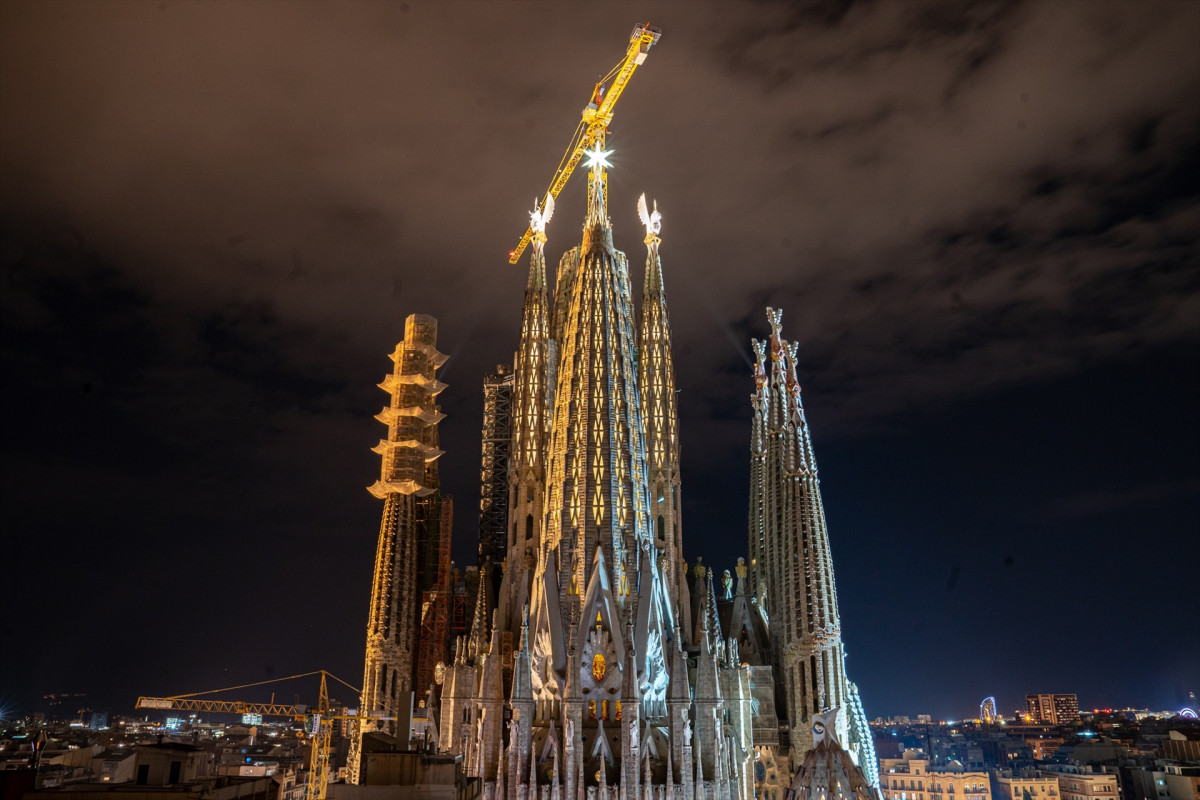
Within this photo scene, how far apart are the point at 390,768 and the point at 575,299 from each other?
3874cm

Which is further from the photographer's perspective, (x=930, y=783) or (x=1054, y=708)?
(x=1054, y=708)

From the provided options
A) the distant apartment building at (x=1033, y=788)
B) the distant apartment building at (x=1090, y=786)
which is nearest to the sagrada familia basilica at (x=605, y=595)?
the distant apartment building at (x=1090, y=786)

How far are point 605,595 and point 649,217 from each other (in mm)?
32258

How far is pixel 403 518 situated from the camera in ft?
204

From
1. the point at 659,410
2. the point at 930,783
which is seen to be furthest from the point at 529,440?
the point at 930,783

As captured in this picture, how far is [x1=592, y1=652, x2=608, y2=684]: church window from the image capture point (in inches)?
1932

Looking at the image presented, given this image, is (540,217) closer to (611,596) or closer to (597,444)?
(597,444)

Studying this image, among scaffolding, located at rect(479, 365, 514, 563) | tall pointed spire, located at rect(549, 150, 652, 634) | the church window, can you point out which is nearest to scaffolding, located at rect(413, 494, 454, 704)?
scaffolding, located at rect(479, 365, 514, 563)

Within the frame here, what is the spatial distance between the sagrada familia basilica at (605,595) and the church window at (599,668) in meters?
0.12

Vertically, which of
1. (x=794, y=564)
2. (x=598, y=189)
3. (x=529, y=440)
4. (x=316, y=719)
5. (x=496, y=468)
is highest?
(x=598, y=189)

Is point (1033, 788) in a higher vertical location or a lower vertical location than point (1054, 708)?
lower

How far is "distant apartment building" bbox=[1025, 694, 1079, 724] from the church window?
164 metres

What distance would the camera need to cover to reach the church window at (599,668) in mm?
49062

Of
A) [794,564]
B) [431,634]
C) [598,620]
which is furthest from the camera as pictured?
[431,634]
